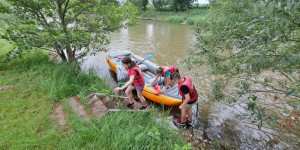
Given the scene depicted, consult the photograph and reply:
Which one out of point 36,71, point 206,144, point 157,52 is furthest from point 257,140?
point 157,52

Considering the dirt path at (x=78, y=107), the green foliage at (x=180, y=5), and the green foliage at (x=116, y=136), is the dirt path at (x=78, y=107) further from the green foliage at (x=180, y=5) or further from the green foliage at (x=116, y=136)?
the green foliage at (x=180, y=5)

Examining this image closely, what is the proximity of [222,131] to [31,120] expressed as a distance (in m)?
3.90

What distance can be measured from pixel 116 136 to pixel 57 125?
1.06 metres

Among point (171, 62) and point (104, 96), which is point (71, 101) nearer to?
point (104, 96)

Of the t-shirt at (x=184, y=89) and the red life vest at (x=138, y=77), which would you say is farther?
the red life vest at (x=138, y=77)

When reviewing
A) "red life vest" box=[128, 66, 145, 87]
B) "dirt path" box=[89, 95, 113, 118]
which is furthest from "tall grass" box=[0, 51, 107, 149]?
"red life vest" box=[128, 66, 145, 87]

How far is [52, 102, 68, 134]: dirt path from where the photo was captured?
2532 millimetres

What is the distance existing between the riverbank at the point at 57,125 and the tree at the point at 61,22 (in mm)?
917

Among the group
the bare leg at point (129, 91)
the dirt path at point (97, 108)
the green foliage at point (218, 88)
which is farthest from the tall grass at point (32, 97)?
the green foliage at point (218, 88)

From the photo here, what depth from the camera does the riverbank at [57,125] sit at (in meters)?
2.17

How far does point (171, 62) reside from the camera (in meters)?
7.98

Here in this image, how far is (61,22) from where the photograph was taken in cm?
479

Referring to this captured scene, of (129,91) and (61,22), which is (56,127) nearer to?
(129,91)

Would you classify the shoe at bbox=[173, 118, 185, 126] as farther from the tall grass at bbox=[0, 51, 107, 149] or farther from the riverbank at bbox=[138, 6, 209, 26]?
the riverbank at bbox=[138, 6, 209, 26]
